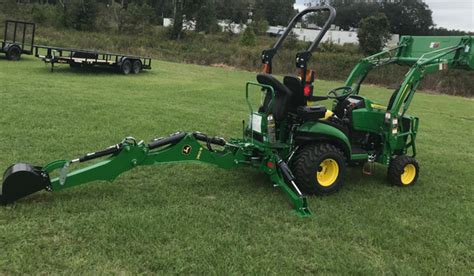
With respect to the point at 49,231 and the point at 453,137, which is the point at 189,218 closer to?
the point at 49,231

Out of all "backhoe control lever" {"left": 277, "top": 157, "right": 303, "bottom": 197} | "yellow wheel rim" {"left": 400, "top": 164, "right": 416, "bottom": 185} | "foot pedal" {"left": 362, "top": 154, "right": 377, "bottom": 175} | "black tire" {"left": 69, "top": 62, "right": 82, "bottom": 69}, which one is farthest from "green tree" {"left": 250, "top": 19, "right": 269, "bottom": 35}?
"backhoe control lever" {"left": 277, "top": 157, "right": 303, "bottom": 197}

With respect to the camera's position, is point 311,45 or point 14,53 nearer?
point 311,45

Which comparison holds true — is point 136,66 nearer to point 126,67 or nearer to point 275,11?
point 126,67

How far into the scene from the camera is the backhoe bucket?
4.29 meters

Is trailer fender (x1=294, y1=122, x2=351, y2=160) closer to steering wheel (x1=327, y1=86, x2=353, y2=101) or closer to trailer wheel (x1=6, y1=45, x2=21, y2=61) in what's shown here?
steering wheel (x1=327, y1=86, x2=353, y2=101)

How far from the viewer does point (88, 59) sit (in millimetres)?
17594

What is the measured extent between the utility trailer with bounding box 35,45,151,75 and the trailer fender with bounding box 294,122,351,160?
45.2ft

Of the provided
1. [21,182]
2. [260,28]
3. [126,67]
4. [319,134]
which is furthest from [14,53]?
[260,28]

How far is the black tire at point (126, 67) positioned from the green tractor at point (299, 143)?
13551 mm

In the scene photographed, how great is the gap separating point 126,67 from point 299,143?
14763 mm

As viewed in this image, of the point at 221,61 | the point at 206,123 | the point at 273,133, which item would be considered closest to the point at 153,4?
the point at 221,61

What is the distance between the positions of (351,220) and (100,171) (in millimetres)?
2788

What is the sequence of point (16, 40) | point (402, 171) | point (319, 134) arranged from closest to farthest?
1. point (319, 134)
2. point (402, 171)
3. point (16, 40)

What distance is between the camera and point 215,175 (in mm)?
6148
